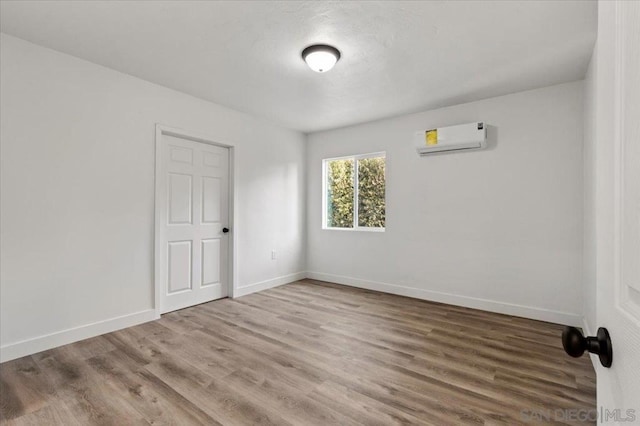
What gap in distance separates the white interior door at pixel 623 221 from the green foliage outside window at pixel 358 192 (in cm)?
397

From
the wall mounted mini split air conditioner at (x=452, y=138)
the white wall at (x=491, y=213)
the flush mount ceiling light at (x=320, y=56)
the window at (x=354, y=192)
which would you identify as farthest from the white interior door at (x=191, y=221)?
the wall mounted mini split air conditioner at (x=452, y=138)

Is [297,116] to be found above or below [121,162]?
above

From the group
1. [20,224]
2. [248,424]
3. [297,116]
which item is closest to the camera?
[248,424]

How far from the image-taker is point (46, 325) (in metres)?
2.57

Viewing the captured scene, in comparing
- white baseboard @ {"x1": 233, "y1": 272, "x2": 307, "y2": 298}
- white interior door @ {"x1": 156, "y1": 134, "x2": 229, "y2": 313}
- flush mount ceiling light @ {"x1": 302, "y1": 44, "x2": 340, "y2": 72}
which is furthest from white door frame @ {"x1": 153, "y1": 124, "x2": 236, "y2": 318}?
flush mount ceiling light @ {"x1": 302, "y1": 44, "x2": 340, "y2": 72}

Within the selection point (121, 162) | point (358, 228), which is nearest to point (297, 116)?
point (358, 228)

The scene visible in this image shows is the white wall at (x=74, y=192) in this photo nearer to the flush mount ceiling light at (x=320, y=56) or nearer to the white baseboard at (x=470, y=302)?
the flush mount ceiling light at (x=320, y=56)

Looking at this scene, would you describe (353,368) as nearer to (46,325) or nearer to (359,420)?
(359,420)

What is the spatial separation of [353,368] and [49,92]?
3441 mm

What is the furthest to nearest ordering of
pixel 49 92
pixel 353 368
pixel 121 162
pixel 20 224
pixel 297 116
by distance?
pixel 297 116
pixel 121 162
pixel 49 92
pixel 20 224
pixel 353 368

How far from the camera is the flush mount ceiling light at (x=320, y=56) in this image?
2514mm

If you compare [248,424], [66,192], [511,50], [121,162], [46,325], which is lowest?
[248,424]

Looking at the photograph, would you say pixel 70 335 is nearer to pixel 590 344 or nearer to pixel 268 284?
pixel 268 284

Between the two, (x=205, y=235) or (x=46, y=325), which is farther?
(x=205, y=235)
